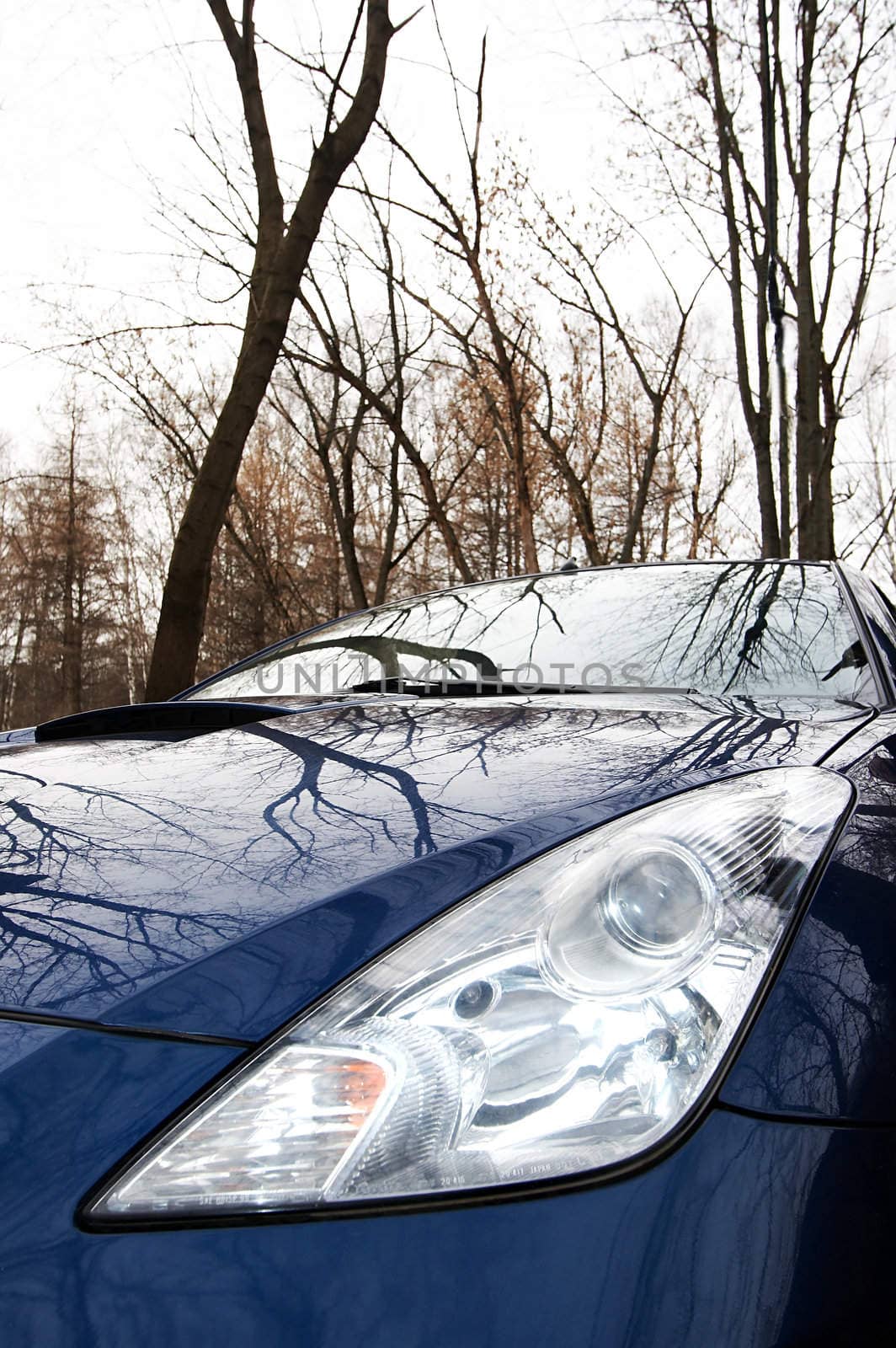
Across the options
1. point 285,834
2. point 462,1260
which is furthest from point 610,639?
point 462,1260

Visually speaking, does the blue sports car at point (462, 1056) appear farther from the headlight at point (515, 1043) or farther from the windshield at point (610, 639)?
the windshield at point (610, 639)

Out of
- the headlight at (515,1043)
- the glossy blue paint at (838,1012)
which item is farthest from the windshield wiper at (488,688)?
the headlight at (515,1043)

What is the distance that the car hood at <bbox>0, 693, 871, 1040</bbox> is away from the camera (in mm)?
783

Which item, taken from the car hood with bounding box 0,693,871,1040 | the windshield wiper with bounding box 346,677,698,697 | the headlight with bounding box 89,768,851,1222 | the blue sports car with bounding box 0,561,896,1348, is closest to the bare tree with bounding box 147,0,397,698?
the windshield wiper with bounding box 346,677,698,697

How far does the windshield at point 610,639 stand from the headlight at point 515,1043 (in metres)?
0.85

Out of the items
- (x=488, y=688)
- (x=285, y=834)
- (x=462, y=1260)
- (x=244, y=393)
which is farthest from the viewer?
(x=244, y=393)

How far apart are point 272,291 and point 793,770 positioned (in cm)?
526

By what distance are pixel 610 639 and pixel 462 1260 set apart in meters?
1.50

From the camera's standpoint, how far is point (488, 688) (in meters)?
1.88

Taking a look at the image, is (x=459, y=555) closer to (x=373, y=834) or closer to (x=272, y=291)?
(x=272, y=291)

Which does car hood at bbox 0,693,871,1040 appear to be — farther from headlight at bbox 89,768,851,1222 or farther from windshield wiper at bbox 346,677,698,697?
windshield wiper at bbox 346,677,698,697

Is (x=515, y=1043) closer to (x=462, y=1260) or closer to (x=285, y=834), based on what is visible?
(x=462, y=1260)

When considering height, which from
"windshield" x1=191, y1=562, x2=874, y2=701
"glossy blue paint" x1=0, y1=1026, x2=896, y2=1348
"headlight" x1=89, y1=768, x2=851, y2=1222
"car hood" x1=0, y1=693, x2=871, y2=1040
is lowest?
"glossy blue paint" x1=0, y1=1026, x2=896, y2=1348

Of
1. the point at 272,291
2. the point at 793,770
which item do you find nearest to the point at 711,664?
the point at 793,770
